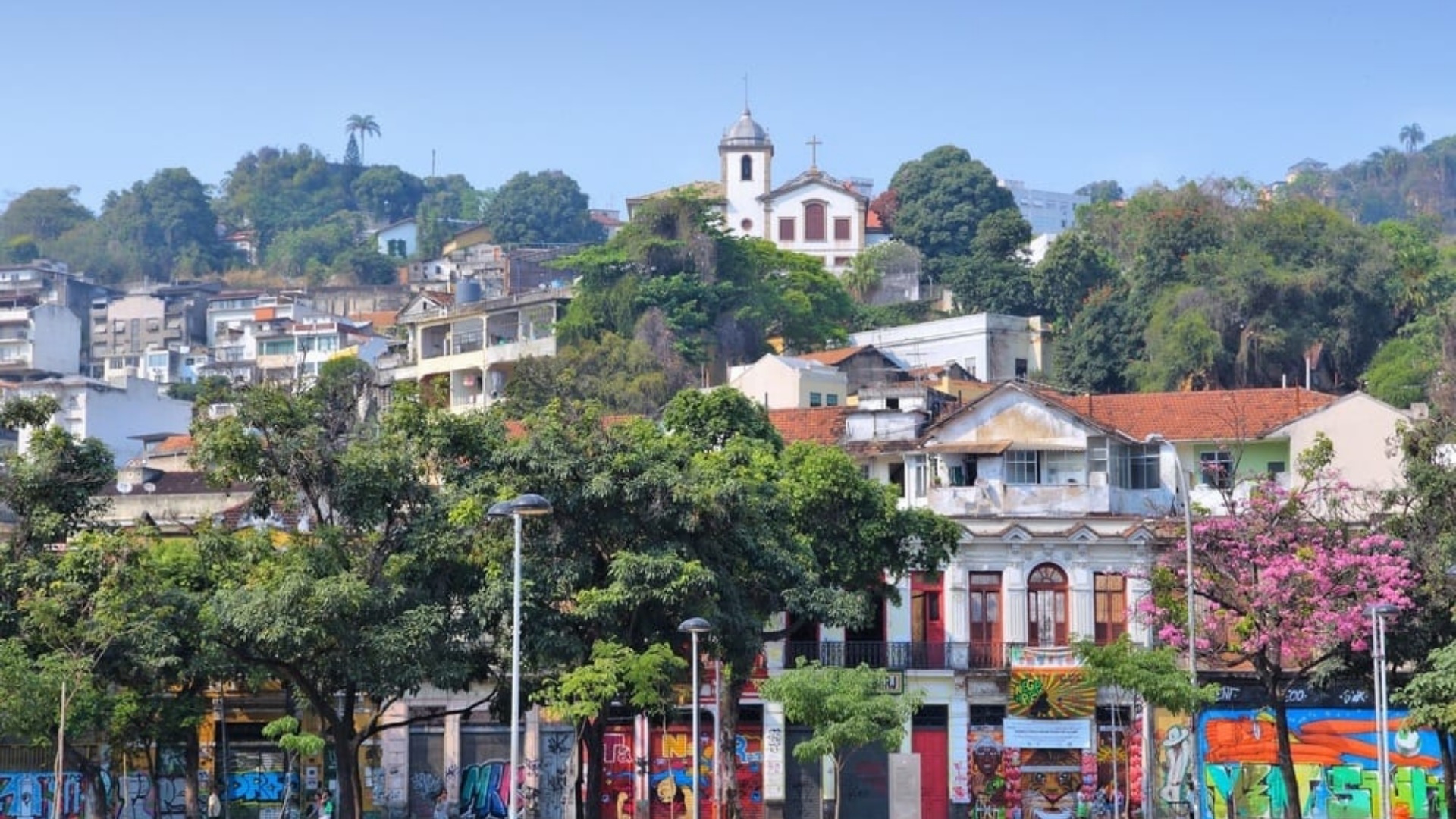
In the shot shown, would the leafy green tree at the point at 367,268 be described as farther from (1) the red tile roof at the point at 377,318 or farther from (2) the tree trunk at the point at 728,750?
(2) the tree trunk at the point at 728,750

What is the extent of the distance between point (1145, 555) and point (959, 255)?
65.5 metres

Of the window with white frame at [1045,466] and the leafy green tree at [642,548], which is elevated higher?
the window with white frame at [1045,466]

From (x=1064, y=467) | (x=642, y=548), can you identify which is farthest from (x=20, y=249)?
(x=642, y=548)

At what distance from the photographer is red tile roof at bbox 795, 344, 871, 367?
298ft

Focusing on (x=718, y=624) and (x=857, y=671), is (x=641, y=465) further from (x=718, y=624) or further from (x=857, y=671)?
(x=857, y=671)

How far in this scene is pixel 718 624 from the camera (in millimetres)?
47938

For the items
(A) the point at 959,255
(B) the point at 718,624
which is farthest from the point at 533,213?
(B) the point at 718,624

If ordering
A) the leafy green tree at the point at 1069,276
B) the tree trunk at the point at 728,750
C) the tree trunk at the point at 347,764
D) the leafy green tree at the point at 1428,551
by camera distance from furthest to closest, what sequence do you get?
the leafy green tree at the point at 1069,276 → the tree trunk at the point at 728,750 → the leafy green tree at the point at 1428,551 → the tree trunk at the point at 347,764

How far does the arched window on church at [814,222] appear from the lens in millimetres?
131000

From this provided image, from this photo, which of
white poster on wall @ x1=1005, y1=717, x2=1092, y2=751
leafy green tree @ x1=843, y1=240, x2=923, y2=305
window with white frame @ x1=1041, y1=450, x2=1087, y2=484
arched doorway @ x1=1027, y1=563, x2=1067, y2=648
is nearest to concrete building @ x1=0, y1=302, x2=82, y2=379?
leafy green tree @ x1=843, y1=240, x2=923, y2=305

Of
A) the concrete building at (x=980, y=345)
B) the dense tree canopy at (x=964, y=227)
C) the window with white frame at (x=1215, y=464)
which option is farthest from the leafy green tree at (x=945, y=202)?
the window with white frame at (x=1215, y=464)

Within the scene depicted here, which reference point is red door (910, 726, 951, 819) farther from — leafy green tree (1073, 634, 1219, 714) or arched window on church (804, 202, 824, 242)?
arched window on church (804, 202, 824, 242)

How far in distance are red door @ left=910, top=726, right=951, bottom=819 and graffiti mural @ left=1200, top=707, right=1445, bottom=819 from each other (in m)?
5.41

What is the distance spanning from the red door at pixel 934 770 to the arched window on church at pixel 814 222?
241ft
